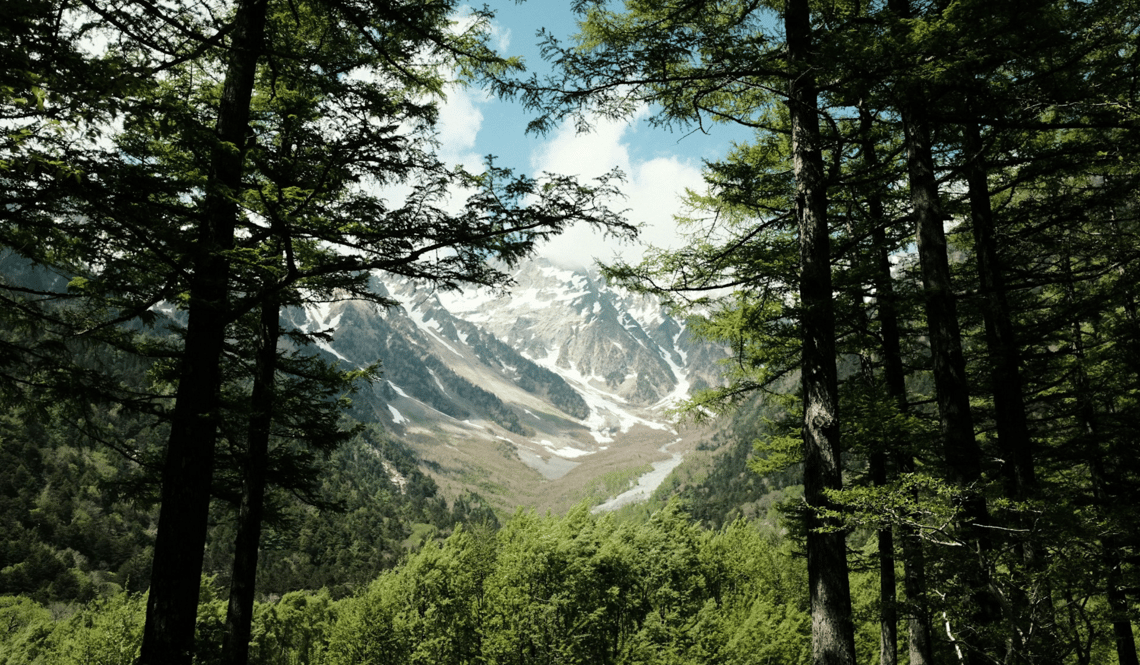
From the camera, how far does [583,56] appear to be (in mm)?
5719

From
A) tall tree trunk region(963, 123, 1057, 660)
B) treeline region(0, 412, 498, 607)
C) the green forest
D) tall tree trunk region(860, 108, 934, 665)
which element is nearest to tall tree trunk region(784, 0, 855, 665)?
the green forest

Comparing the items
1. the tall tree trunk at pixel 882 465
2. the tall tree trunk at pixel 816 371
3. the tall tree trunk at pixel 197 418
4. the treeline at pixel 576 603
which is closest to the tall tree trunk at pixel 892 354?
the tall tree trunk at pixel 882 465

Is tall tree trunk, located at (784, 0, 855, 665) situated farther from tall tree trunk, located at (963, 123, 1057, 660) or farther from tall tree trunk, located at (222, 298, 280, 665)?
tall tree trunk, located at (222, 298, 280, 665)

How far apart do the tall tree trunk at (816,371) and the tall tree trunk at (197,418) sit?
17.0ft

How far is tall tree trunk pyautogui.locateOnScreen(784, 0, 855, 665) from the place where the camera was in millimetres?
4789

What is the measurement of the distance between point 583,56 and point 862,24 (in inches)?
116

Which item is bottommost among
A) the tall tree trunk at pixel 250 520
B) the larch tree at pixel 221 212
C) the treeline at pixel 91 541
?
the treeline at pixel 91 541

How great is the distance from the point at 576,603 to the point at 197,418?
10868 millimetres

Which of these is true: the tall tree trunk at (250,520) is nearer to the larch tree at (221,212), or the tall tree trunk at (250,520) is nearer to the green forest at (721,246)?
the green forest at (721,246)

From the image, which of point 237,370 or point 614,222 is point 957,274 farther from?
point 237,370

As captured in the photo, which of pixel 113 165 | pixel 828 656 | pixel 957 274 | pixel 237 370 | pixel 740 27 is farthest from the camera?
pixel 957 274

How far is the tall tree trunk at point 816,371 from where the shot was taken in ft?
15.7

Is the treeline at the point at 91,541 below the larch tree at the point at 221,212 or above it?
below

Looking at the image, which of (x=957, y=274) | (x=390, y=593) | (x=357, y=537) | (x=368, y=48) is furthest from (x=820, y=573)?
(x=357, y=537)
